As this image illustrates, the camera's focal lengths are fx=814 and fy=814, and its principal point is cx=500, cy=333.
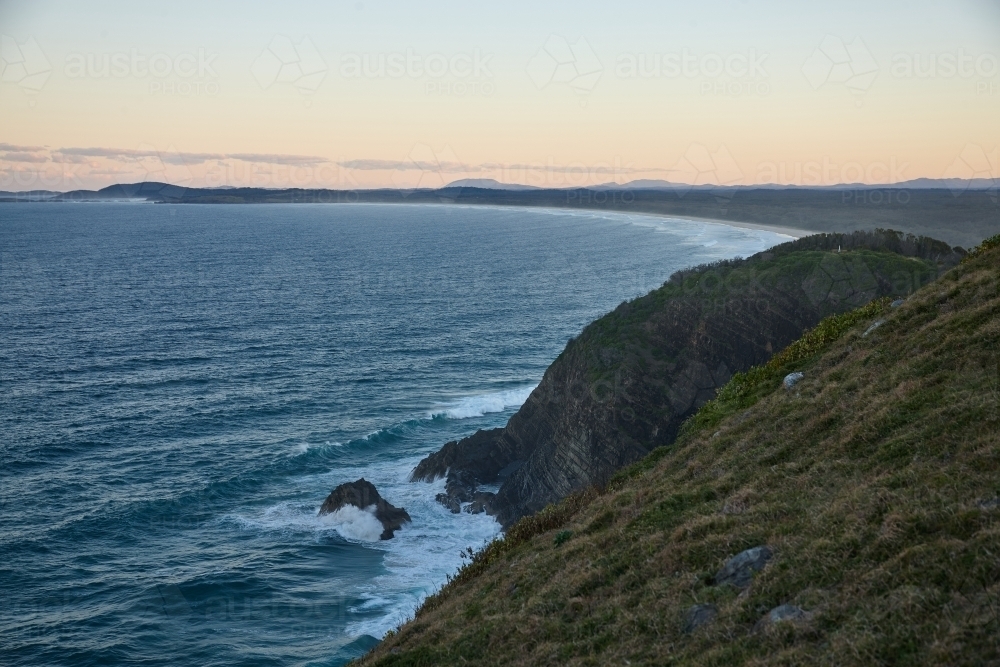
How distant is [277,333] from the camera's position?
257 ft

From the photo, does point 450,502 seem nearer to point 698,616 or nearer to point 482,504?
point 482,504

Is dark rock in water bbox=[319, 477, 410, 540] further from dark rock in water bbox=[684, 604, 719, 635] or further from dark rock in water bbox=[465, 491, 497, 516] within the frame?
dark rock in water bbox=[684, 604, 719, 635]

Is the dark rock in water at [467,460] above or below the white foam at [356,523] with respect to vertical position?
above

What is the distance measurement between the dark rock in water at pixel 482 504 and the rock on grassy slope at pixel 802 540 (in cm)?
1762

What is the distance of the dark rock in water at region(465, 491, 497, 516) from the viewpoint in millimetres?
39312

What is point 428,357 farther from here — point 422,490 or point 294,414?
point 422,490

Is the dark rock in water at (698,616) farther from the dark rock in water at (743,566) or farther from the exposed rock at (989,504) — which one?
the exposed rock at (989,504)

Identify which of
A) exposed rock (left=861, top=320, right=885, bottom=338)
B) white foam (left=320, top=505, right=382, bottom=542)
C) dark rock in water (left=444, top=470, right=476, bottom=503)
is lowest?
white foam (left=320, top=505, right=382, bottom=542)

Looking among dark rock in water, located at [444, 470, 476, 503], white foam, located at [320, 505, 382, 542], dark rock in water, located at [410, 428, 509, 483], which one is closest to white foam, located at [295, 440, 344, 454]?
dark rock in water, located at [410, 428, 509, 483]

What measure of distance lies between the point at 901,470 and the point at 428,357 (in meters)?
56.6

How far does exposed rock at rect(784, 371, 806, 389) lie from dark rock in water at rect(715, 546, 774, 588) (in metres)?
10.8

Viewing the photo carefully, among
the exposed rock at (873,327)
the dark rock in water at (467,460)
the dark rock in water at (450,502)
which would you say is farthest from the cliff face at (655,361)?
the exposed rock at (873,327)

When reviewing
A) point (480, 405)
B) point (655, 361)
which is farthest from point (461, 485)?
point (480, 405)

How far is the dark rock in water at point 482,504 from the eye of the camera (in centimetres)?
3931
